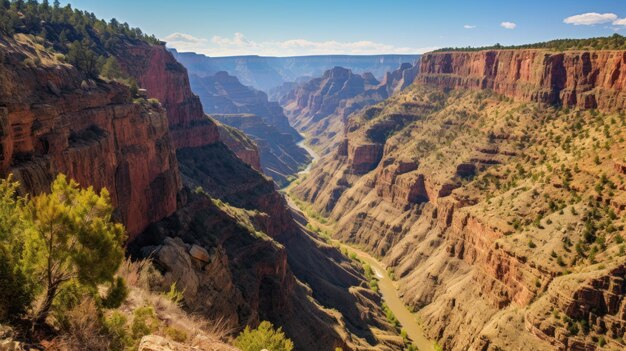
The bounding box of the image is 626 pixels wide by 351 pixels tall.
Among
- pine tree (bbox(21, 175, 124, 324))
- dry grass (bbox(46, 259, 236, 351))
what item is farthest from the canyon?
pine tree (bbox(21, 175, 124, 324))

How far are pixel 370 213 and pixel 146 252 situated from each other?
112217 mm

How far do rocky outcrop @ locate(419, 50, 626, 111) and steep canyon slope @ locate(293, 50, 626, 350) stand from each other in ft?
1.26

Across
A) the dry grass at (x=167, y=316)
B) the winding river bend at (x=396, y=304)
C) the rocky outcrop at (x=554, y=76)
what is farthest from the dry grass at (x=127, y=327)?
the rocky outcrop at (x=554, y=76)

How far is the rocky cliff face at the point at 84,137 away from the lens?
129ft

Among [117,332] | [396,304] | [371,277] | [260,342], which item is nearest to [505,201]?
[396,304]

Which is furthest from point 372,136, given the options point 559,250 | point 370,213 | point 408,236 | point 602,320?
point 602,320

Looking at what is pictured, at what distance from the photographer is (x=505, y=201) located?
100500 millimetres

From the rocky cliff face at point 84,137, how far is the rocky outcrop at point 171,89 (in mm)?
44332

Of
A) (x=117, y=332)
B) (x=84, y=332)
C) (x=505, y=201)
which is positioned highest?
(x=84, y=332)

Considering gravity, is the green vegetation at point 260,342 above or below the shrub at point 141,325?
below

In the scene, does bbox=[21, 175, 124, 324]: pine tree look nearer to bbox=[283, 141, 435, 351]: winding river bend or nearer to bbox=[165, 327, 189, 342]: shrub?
bbox=[165, 327, 189, 342]: shrub

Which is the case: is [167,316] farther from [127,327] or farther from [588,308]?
[588,308]

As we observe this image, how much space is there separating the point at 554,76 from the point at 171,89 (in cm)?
A: 10542

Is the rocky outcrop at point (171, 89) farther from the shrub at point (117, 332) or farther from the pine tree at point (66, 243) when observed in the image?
the shrub at point (117, 332)
